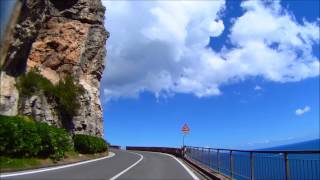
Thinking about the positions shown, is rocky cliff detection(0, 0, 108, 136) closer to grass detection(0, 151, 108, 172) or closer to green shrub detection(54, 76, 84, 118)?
green shrub detection(54, 76, 84, 118)

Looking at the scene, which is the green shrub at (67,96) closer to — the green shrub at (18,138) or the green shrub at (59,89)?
the green shrub at (59,89)

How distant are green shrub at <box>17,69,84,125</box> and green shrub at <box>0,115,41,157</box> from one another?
12940mm

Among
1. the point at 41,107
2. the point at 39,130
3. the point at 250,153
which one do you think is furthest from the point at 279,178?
the point at 41,107

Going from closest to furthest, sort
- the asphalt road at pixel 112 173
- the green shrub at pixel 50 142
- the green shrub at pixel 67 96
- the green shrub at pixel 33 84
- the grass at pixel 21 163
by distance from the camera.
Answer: the asphalt road at pixel 112 173
the grass at pixel 21 163
the green shrub at pixel 50 142
the green shrub at pixel 33 84
the green shrub at pixel 67 96

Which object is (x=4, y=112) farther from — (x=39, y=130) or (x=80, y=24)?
(x=80, y=24)

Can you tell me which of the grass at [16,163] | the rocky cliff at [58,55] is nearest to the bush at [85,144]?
→ the rocky cliff at [58,55]

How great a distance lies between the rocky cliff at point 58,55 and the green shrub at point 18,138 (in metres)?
9.22

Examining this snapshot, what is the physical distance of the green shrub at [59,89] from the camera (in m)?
36.8

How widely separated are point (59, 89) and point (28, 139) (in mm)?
19551

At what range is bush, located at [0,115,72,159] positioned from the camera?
2126 cm

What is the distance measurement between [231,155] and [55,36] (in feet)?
119

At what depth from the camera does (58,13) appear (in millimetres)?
53812

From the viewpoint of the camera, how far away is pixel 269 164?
12.1m

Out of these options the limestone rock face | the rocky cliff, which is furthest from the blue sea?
the rocky cliff
